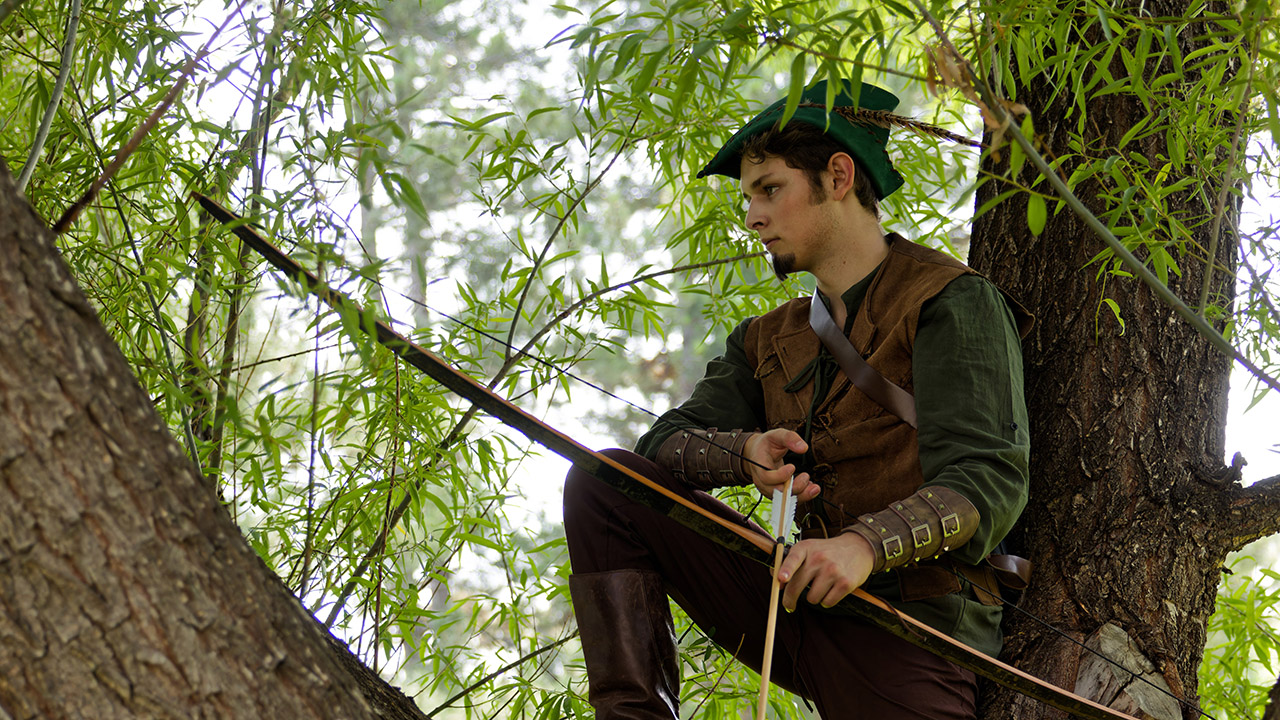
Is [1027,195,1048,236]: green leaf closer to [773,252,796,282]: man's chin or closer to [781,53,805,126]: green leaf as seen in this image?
[781,53,805,126]: green leaf

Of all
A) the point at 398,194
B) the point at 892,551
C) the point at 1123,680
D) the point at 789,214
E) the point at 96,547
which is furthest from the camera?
the point at 789,214

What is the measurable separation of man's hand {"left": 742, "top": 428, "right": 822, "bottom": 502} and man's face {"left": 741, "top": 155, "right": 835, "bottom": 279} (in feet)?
1.29

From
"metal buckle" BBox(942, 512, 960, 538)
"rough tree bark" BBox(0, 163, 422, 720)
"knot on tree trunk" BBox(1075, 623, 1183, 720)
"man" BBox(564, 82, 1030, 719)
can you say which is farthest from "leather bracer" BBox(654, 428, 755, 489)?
"rough tree bark" BBox(0, 163, 422, 720)

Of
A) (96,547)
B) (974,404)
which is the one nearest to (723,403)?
(974,404)

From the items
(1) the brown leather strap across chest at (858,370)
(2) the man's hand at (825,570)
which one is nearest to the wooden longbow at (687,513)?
(2) the man's hand at (825,570)

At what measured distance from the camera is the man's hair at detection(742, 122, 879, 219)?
202 centimetres

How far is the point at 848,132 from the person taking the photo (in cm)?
207

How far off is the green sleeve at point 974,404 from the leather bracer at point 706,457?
320 mm

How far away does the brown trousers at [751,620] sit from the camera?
1.66 m

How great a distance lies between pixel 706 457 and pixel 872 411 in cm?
30

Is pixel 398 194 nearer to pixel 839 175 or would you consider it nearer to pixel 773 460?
pixel 773 460

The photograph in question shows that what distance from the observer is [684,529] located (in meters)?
1.87

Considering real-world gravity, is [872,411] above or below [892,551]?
above

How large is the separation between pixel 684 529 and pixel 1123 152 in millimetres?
1066
